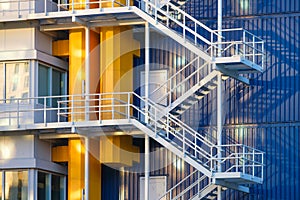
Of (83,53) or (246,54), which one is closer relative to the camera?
(246,54)

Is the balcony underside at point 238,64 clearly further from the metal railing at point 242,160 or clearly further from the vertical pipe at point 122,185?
the vertical pipe at point 122,185

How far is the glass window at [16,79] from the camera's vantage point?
39.9 m

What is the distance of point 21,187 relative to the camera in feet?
129

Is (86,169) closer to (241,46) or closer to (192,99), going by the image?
(192,99)

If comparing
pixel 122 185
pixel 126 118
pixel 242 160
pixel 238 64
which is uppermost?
pixel 238 64

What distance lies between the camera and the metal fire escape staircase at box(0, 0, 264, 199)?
36.8 metres

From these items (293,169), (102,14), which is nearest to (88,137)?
(102,14)

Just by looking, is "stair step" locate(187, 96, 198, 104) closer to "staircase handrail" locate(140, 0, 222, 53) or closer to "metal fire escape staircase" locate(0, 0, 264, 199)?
"metal fire escape staircase" locate(0, 0, 264, 199)

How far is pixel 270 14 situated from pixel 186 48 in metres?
3.30

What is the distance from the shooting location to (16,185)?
129 ft

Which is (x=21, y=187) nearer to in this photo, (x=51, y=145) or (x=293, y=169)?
(x=51, y=145)

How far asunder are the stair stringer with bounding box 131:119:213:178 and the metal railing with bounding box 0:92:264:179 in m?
0.11

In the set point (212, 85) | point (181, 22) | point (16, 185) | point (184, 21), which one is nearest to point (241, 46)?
point (212, 85)

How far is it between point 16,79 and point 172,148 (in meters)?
6.88
